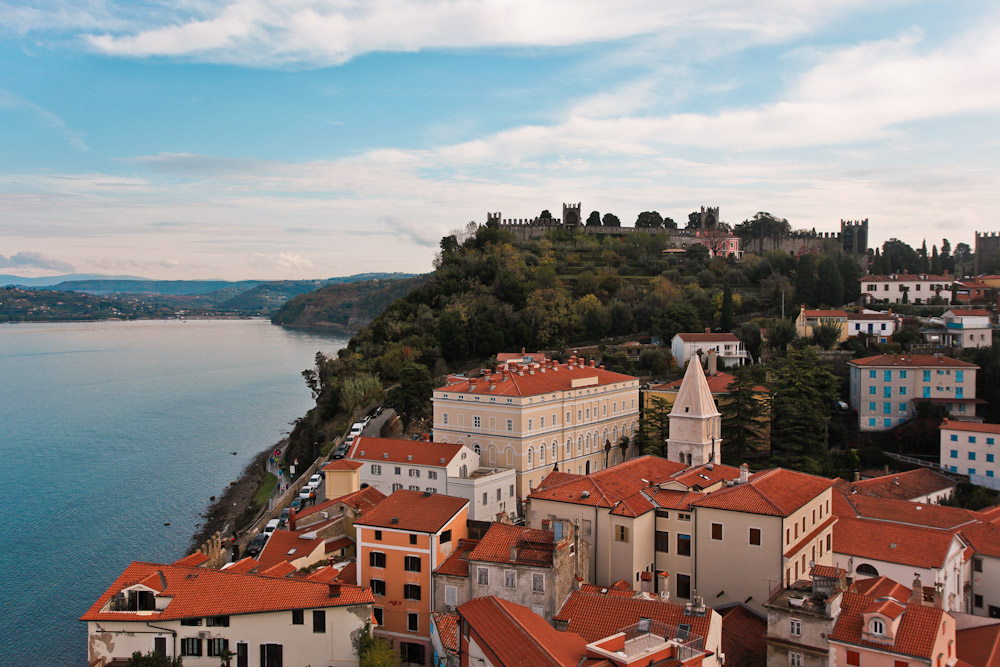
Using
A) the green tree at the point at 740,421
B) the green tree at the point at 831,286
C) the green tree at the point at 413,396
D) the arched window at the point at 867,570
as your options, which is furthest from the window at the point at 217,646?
the green tree at the point at 831,286

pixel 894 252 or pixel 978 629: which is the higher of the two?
pixel 894 252

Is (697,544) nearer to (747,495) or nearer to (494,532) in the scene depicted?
(747,495)

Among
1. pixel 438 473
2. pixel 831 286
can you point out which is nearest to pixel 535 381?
pixel 438 473

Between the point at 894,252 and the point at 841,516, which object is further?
the point at 894,252

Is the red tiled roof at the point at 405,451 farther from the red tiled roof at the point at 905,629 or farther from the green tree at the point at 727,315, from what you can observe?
the green tree at the point at 727,315

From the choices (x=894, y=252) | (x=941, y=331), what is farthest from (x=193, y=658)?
(x=894, y=252)

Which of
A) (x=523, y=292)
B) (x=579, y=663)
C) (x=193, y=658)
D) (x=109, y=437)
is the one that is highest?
(x=523, y=292)
